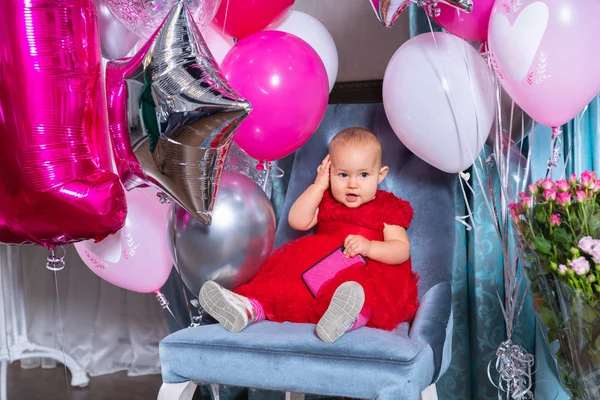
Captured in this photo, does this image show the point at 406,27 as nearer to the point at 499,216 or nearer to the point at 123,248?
the point at 499,216

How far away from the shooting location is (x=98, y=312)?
106 inches

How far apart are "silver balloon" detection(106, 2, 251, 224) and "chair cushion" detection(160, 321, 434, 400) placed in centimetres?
26

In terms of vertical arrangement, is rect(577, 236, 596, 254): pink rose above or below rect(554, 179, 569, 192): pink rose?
below

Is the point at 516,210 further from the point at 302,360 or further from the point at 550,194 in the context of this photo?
the point at 302,360

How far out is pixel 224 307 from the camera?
1.43 meters

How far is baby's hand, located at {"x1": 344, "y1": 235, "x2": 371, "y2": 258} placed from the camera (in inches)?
63.5

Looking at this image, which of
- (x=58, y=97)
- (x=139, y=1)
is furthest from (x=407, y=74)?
(x=58, y=97)

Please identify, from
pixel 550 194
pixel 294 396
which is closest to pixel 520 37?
pixel 550 194

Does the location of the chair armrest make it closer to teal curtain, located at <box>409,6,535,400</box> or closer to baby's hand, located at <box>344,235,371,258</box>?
baby's hand, located at <box>344,235,371,258</box>

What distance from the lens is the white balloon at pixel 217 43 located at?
5.91 feet

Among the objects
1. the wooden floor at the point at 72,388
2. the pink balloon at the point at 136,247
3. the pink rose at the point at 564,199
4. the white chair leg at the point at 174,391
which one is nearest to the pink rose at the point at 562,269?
the pink rose at the point at 564,199

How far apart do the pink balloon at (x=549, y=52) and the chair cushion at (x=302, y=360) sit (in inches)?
22.2

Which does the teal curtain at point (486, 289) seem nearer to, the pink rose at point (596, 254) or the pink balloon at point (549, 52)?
the pink balloon at point (549, 52)

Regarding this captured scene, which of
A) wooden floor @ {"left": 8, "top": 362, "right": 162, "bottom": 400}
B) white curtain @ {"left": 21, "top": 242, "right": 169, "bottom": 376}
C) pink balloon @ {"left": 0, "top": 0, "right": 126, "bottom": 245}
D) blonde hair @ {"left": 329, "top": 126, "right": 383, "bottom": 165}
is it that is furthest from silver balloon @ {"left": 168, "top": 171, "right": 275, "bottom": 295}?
white curtain @ {"left": 21, "top": 242, "right": 169, "bottom": 376}
